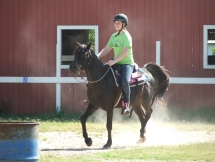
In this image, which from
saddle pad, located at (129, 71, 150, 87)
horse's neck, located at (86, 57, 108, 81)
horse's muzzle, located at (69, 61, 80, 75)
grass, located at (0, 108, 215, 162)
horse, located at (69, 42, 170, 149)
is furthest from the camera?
saddle pad, located at (129, 71, 150, 87)

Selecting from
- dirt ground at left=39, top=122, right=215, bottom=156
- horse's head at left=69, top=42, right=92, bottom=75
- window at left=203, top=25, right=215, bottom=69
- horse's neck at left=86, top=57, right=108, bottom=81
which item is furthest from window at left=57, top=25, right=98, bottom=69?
horse's head at left=69, top=42, right=92, bottom=75

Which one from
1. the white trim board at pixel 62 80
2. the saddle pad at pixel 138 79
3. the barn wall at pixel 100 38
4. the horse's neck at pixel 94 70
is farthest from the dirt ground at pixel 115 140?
the barn wall at pixel 100 38

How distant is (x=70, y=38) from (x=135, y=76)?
7884 mm

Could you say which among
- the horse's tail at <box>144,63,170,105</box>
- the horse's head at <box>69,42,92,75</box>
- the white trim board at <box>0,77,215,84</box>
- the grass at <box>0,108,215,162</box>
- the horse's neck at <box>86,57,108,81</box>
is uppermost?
the horse's head at <box>69,42,92,75</box>

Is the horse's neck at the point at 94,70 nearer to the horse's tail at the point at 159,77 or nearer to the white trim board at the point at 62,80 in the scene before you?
the horse's tail at the point at 159,77

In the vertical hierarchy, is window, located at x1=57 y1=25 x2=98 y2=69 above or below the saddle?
above

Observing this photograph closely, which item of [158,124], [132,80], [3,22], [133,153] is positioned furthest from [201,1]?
[133,153]

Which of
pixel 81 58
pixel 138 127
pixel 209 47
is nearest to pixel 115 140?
pixel 81 58

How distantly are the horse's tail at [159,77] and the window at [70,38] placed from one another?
5689mm

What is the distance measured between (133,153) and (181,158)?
981 millimetres

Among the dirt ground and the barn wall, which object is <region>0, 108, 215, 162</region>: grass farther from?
the barn wall

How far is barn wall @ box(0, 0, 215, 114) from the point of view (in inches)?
808

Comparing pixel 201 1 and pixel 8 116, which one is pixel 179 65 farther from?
pixel 8 116

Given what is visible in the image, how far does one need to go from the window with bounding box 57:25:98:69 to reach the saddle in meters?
6.96
